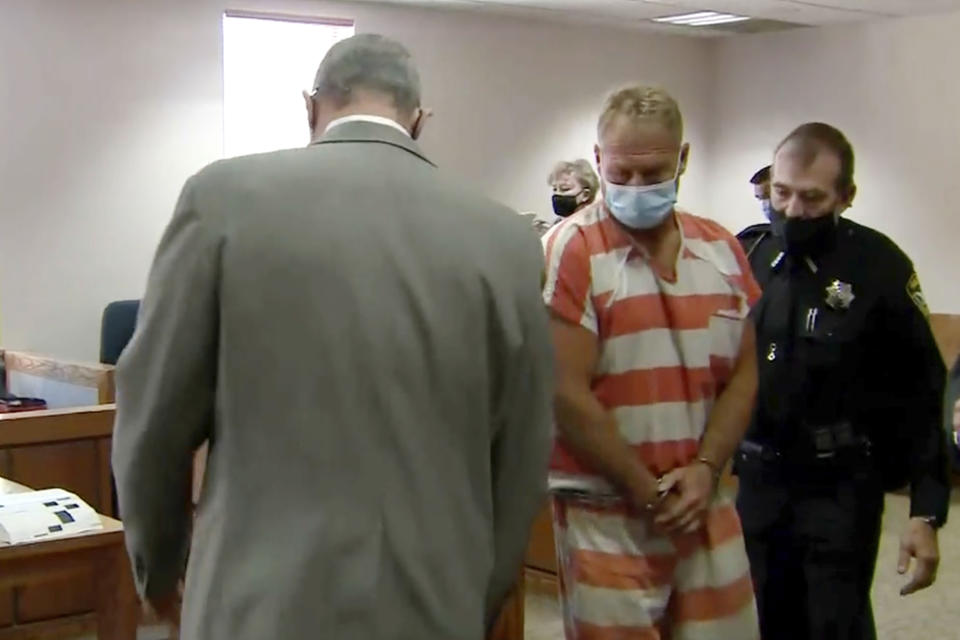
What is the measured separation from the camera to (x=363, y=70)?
1661 mm

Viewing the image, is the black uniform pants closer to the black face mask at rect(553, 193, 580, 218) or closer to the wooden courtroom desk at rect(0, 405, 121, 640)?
the wooden courtroom desk at rect(0, 405, 121, 640)

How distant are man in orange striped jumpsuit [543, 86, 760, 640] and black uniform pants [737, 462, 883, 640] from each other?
0.37 m

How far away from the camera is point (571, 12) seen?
7.95 meters

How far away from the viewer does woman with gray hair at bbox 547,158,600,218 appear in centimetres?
598

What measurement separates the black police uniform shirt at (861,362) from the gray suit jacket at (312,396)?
3.32 ft

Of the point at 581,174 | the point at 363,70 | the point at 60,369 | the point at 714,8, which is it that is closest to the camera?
the point at 363,70

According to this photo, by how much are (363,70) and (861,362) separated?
1.26 m

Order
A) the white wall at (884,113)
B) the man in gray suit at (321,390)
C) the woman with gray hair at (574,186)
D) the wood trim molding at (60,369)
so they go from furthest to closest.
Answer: the white wall at (884,113) < the woman with gray hair at (574,186) < the wood trim molding at (60,369) < the man in gray suit at (321,390)

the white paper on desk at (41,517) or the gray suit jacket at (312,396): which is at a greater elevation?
the gray suit jacket at (312,396)

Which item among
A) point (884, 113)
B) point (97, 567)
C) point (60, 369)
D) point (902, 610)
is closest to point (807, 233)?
point (97, 567)

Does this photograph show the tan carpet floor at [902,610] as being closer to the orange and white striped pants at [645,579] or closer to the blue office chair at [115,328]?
the orange and white striped pants at [645,579]

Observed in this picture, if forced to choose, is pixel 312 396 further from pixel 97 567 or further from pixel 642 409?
pixel 97 567

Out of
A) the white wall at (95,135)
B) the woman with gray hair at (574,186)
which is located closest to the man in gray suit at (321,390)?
the woman with gray hair at (574,186)

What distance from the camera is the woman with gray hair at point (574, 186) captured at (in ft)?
19.6
